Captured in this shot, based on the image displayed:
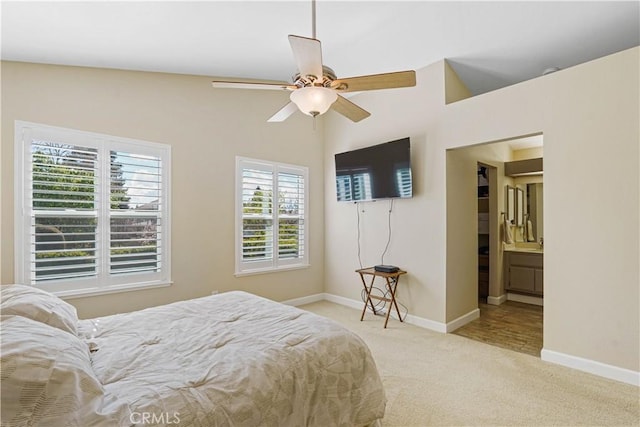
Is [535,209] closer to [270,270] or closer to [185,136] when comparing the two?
[270,270]

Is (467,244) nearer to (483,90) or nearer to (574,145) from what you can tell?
(574,145)

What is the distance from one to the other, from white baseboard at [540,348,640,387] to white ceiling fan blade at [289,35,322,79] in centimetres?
317

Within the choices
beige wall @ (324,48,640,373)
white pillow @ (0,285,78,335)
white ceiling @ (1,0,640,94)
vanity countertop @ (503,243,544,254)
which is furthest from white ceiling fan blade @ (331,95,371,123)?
vanity countertop @ (503,243,544,254)

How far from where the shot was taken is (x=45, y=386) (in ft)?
3.56

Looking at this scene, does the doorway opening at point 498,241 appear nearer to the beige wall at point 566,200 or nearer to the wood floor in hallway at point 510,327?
the wood floor in hallway at point 510,327

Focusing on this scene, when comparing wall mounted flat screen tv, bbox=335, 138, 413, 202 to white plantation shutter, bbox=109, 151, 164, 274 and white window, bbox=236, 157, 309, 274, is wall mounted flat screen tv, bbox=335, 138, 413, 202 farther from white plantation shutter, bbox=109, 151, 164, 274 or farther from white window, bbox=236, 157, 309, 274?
white plantation shutter, bbox=109, 151, 164, 274

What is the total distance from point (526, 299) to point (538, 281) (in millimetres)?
389

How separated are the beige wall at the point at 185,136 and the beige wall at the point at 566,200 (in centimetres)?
187

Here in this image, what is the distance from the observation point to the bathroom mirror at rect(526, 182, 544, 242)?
5.34 metres

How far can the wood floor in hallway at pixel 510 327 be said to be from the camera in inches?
132

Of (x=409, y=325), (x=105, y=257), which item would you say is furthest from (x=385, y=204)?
(x=105, y=257)
